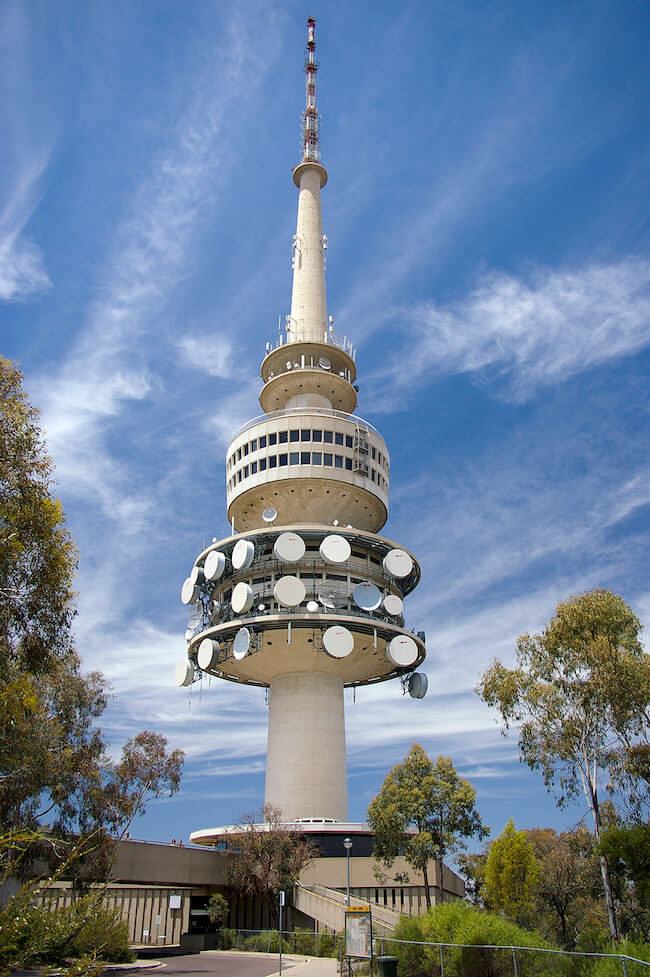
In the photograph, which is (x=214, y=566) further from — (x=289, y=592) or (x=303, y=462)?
(x=303, y=462)

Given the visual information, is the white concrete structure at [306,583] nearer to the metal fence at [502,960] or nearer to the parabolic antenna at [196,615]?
the parabolic antenna at [196,615]

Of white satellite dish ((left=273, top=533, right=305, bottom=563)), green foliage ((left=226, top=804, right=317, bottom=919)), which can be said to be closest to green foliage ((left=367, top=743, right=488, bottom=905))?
green foliage ((left=226, top=804, right=317, bottom=919))

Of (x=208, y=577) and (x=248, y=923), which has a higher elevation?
(x=208, y=577)

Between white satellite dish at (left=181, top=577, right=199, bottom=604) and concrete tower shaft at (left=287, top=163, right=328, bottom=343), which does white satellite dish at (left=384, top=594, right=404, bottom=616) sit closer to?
white satellite dish at (left=181, top=577, right=199, bottom=604)

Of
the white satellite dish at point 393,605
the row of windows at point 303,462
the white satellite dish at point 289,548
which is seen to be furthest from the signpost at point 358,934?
the row of windows at point 303,462

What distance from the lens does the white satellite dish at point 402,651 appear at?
5031 centimetres

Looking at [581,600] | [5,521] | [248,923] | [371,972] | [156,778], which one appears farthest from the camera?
[248,923]

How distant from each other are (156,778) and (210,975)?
45.1 ft

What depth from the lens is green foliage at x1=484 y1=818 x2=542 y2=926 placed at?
43812mm

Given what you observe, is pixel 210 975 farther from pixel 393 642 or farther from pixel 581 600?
pixel 393 642

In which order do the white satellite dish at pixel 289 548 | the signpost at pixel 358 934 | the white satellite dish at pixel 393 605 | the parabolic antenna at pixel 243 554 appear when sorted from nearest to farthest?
the signpost at pixel 358 934
the white satellite dish at pixel 289 548
the parabolic antenna at pixel 243 554
the white satellite dish at pixel 393 605

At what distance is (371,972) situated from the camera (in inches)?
925

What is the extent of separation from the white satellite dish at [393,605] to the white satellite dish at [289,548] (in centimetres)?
705

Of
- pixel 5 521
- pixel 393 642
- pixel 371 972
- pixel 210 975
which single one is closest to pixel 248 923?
pixel 393 642
